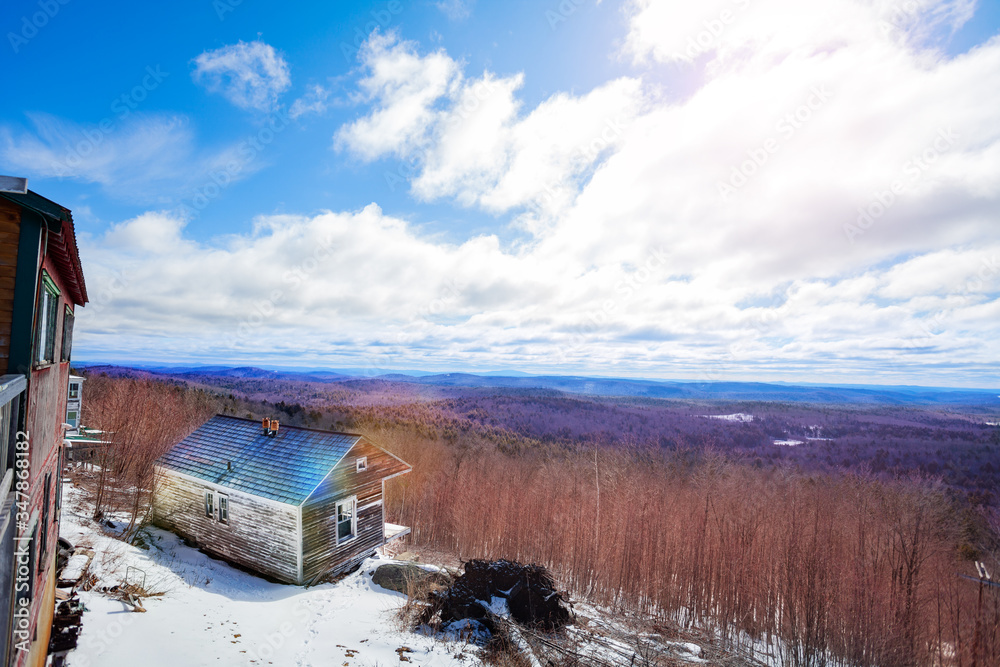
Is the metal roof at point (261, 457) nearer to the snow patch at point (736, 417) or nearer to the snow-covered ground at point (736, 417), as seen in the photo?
the snow patch at point (736, 417)

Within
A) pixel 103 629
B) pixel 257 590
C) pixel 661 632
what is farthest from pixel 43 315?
pixel 661 632

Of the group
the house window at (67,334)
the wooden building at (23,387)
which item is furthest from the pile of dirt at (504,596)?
the house window at (67,334)

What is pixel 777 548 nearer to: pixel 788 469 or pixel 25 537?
pixel 788 469

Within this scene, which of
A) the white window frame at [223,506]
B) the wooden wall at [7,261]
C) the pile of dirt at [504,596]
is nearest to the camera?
the wooden wall at [7,261]

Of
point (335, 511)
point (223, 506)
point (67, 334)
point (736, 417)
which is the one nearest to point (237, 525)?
point (223, 506)

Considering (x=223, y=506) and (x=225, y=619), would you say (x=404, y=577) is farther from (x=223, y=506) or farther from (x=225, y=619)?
(x=223, y=506)

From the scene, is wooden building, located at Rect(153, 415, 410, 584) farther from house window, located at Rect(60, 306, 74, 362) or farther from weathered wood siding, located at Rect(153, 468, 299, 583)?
house window, located at Rect(60, 306, 74, 362)
